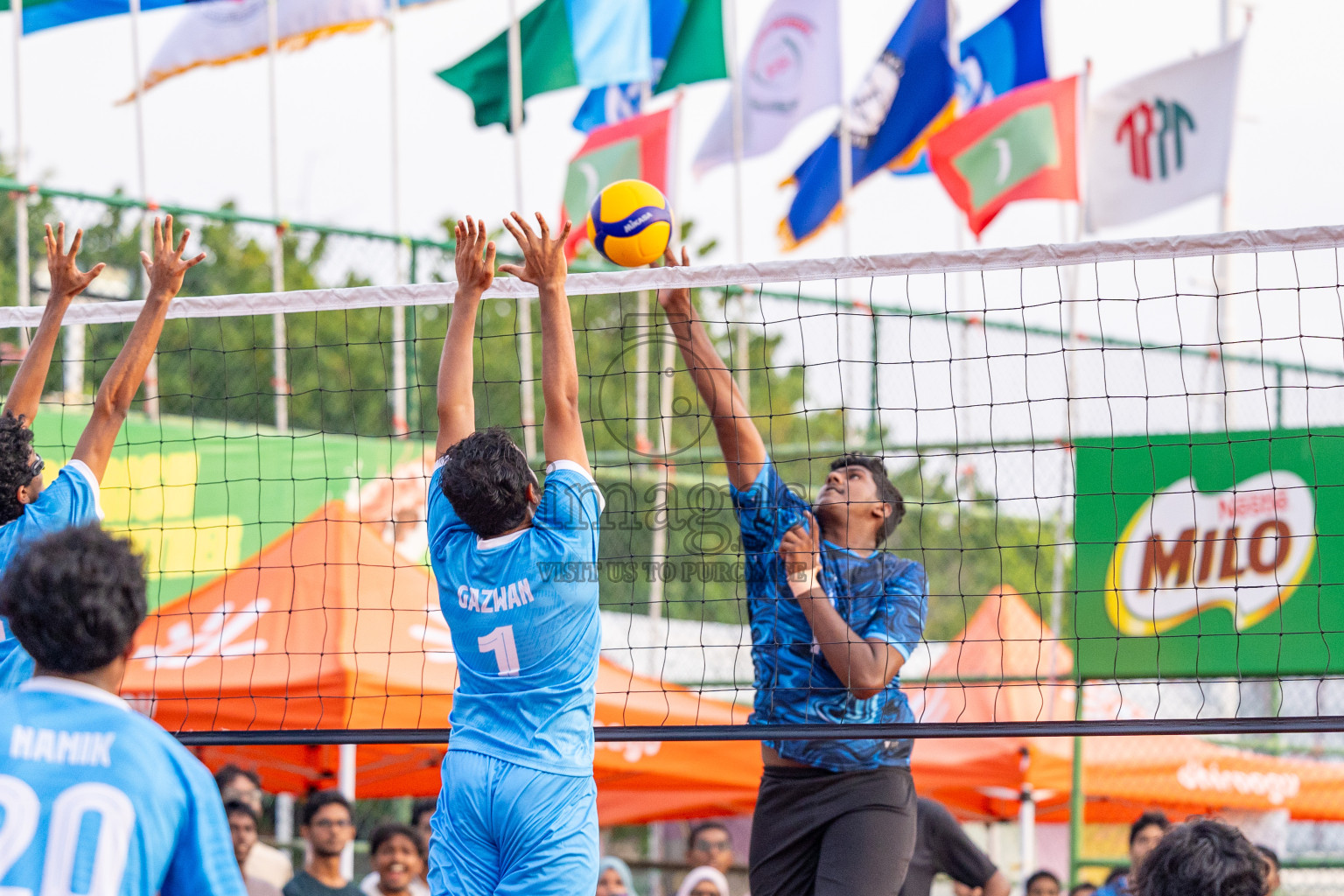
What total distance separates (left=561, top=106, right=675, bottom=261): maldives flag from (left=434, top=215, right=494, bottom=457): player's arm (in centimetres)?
839

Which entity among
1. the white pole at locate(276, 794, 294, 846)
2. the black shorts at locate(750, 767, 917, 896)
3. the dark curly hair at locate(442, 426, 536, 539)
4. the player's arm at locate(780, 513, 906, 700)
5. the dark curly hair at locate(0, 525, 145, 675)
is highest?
the dark curly hair at locate(442, 426, 536, 539)

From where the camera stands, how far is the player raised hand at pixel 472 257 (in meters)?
4.30

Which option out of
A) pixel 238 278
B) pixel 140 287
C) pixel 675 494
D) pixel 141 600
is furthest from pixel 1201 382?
pixel 238 278

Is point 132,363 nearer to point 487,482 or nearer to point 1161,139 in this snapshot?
point 487,482

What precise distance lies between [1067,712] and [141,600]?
352 inches

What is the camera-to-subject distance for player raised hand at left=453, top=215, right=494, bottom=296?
430 cm

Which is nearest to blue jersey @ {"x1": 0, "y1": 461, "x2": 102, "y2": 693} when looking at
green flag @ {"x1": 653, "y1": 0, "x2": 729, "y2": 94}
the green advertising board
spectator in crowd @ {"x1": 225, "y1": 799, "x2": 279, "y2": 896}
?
spectator in crowd @ {"x1": 225, "y1": 799, "x2": 279, "y2": 896}

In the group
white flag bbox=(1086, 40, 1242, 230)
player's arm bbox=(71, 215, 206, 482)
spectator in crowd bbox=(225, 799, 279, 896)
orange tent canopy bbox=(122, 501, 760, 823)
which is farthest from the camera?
white flag bbox=(1086, 40, 1242, 230)

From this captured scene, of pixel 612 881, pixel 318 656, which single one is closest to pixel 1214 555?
pixel 612 881

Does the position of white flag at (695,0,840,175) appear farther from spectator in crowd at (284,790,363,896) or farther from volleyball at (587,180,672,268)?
volleyball at (587,180,672,268)

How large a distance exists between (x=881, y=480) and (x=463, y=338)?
1.54 metres

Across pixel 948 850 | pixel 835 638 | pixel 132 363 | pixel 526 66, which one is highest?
pixel 526 66

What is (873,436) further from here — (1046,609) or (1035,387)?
(1046,609)

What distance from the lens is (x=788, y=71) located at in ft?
45.0
